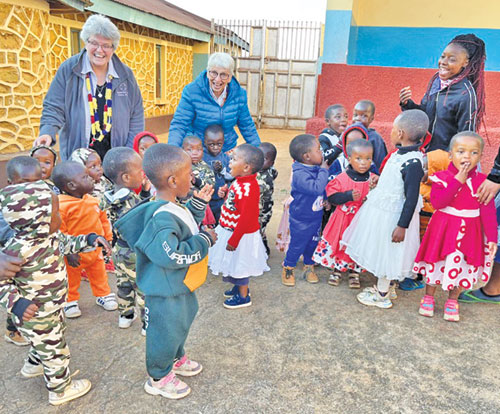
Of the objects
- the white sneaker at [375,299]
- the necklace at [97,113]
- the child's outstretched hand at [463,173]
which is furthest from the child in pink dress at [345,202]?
the necklace at [97,113]

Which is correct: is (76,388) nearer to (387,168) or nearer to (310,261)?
(310,261)

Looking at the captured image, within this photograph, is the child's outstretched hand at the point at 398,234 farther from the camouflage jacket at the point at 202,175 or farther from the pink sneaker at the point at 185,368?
the pink sneaker at the point at 185,368

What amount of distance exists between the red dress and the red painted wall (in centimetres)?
301

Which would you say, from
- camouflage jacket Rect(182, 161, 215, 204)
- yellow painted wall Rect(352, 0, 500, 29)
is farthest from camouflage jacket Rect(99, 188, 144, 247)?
yellow painted wall Rect(352, 0, 500, 29)

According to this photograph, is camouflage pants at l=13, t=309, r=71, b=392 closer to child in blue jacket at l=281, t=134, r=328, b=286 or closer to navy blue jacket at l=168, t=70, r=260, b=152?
child in blue jacket at l=281, t=134, r=328, b=286

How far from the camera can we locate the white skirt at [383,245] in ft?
10.4

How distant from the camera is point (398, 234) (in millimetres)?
3059

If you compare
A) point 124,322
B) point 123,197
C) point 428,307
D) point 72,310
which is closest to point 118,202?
point 123,197

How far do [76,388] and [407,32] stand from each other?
8971mm

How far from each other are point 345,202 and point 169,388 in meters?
1.96

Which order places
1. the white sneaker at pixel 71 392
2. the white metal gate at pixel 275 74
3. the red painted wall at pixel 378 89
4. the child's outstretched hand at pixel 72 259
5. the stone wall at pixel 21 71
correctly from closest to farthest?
the white sneaker at pixel 71 392, the child's outstretched hand at pixel 72 259, the stone wall at pixel 21 71, the red painted wall at pixel 378 89, the white metal gate at pixel 275 74

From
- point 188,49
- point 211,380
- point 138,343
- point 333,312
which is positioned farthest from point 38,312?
point 188,49

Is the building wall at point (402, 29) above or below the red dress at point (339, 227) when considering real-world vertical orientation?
above

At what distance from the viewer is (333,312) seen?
322 cm
